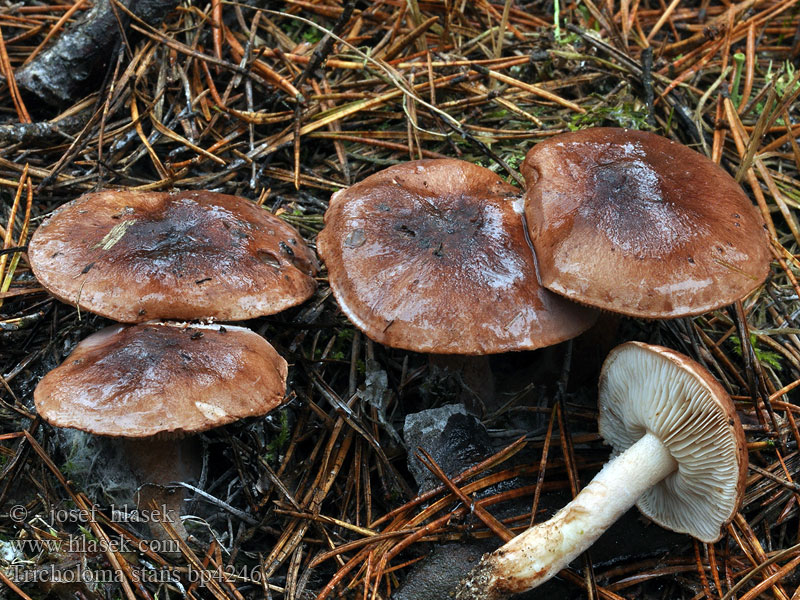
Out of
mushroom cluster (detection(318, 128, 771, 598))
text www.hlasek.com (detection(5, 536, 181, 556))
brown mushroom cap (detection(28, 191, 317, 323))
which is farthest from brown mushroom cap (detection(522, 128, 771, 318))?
text www.hlasek.com (detection(5, 536, 181, 556))

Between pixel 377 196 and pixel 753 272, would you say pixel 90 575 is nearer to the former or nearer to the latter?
pixel 377 196

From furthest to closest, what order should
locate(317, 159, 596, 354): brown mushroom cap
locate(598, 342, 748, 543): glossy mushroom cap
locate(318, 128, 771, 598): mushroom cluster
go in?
1. locate(317, 159, 596, 354): brown mushroom cap
2. locate(318, 128, 771, 598): mushroom cluster
3. locate(598, 342, 748, 543): glossy mushroom cap

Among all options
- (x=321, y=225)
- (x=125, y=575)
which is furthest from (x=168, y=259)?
(x=125, y=575)

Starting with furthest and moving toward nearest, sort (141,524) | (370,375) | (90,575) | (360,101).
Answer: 1. (360,101)
2. (370,375)
3. (141,524)
4. (90,575)

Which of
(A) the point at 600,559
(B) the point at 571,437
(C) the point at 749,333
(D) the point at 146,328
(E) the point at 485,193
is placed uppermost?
(E) the point at 485,193

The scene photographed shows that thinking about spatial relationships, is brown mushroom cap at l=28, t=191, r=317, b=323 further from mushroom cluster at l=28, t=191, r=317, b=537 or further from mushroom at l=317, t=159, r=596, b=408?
mushroom at l=317, t=159, r=596, b=408

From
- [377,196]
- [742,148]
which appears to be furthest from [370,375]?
[742,148]

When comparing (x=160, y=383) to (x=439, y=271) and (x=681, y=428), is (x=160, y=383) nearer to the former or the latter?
(x=439, y=271)
